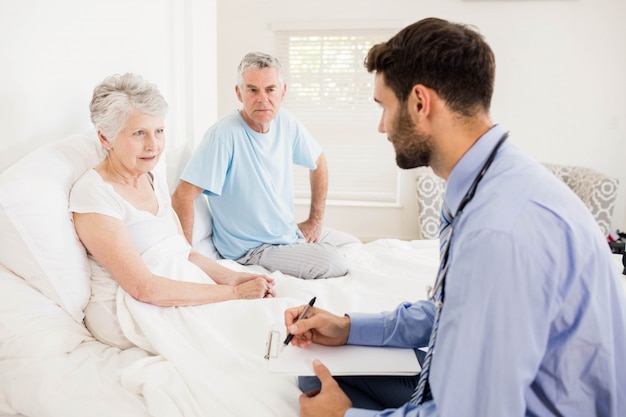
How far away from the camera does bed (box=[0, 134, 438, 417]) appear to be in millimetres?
1343

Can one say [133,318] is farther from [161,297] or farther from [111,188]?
[111,188]

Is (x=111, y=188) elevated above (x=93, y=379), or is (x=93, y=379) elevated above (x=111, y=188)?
(x=111, y=188)

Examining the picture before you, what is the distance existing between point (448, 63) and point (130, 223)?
1.07 metres

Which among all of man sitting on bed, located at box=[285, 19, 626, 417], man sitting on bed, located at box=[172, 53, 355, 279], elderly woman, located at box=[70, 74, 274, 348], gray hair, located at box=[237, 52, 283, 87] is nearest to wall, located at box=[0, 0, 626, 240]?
man sitting on bed, located at box=[172, 53, 355, 279]

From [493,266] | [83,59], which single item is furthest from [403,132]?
[83,59]

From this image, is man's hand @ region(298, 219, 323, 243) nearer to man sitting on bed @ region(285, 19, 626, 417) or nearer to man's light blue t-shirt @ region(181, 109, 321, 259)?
man's light blue t-shirt @ region(181, 109, 321, 259)

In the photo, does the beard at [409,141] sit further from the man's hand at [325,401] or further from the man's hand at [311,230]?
the man's hand at [311,230]

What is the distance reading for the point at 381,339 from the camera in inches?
54.6

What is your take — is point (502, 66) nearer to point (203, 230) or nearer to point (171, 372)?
point (203, 230)

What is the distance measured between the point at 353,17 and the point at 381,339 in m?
3.60

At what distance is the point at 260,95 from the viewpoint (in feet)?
8.64

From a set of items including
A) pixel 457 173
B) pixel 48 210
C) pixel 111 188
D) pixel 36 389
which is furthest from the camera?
pixel 111 188

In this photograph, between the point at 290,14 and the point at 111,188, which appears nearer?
the point at 111,188

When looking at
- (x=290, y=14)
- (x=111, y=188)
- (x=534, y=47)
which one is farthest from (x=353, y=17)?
(x=111, y=188)
